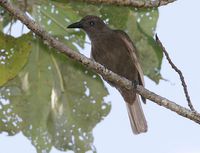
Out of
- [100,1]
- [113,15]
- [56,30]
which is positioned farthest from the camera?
[56,30]

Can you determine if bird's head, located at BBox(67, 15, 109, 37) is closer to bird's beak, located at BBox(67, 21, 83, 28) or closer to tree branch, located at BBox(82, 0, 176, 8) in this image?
bird's beak, located at BBox(67, 21, 83, 28)

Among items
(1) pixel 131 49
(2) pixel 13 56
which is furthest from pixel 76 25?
(2) pixel 13 56

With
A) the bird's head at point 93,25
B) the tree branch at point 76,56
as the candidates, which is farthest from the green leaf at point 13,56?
the bird's head at point 93,25

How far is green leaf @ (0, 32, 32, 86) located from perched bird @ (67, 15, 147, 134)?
3.28 feet

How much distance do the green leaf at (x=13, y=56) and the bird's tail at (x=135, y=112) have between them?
1421 mm

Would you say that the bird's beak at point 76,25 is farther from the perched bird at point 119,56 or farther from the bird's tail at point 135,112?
the bird's tail at point 135,112

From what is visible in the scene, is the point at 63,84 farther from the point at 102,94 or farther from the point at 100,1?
the point at 100,1

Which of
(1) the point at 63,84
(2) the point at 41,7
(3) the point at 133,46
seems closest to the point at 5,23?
(2) the point at 41,7

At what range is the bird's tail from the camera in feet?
23.1

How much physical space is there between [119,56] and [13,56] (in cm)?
140

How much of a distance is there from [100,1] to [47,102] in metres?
1.33

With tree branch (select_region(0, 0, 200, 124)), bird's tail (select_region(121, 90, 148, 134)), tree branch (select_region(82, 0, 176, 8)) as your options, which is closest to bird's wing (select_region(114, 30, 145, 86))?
bird's tail (select_region(121, 90, 148, 134))

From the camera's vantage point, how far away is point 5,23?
6.50 metres

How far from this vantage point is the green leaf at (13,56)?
580 centimetres
